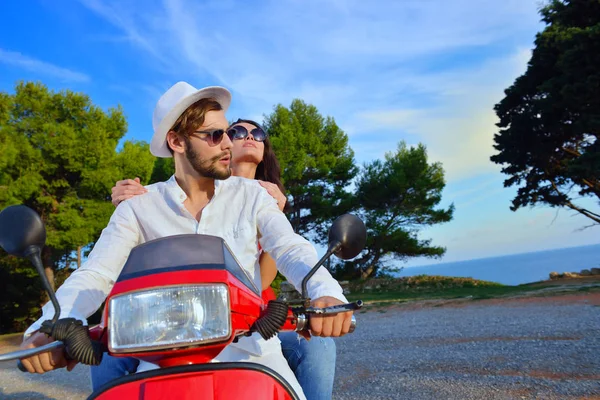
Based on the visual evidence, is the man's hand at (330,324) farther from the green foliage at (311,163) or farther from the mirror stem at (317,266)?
the green foliage at (311,163)

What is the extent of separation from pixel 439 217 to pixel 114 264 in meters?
22.1

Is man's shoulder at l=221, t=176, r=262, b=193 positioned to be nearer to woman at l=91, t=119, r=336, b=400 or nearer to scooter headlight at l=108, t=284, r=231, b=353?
woman at l=91, t=119, r=336, b=400

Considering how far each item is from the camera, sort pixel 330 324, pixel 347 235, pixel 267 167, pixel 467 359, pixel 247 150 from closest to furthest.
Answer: pixel 330 324 → pixel 347 235 → pixel 247 150 → pixel 267 167 → pixel 467 359

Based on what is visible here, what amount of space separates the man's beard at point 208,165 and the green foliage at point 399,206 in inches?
802

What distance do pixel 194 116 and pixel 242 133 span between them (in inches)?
61.1

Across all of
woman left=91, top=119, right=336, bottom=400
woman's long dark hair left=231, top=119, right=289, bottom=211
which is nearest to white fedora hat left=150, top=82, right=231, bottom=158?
woman left=91, top=119, right=336, bottom=400

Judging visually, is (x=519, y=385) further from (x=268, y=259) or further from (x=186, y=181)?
(x=186, y=181)

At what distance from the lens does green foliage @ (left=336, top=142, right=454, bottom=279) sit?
72.6 ft

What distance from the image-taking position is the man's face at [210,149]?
5.67 feet

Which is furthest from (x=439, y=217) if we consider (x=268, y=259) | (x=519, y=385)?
(x=268, y=259)

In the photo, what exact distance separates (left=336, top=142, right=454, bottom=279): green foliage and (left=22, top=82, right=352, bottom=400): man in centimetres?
2028

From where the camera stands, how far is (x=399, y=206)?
22781 millimetres

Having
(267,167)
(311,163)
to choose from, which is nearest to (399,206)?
(311,163)

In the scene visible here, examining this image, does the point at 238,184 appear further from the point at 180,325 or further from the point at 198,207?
the point at 180,325
